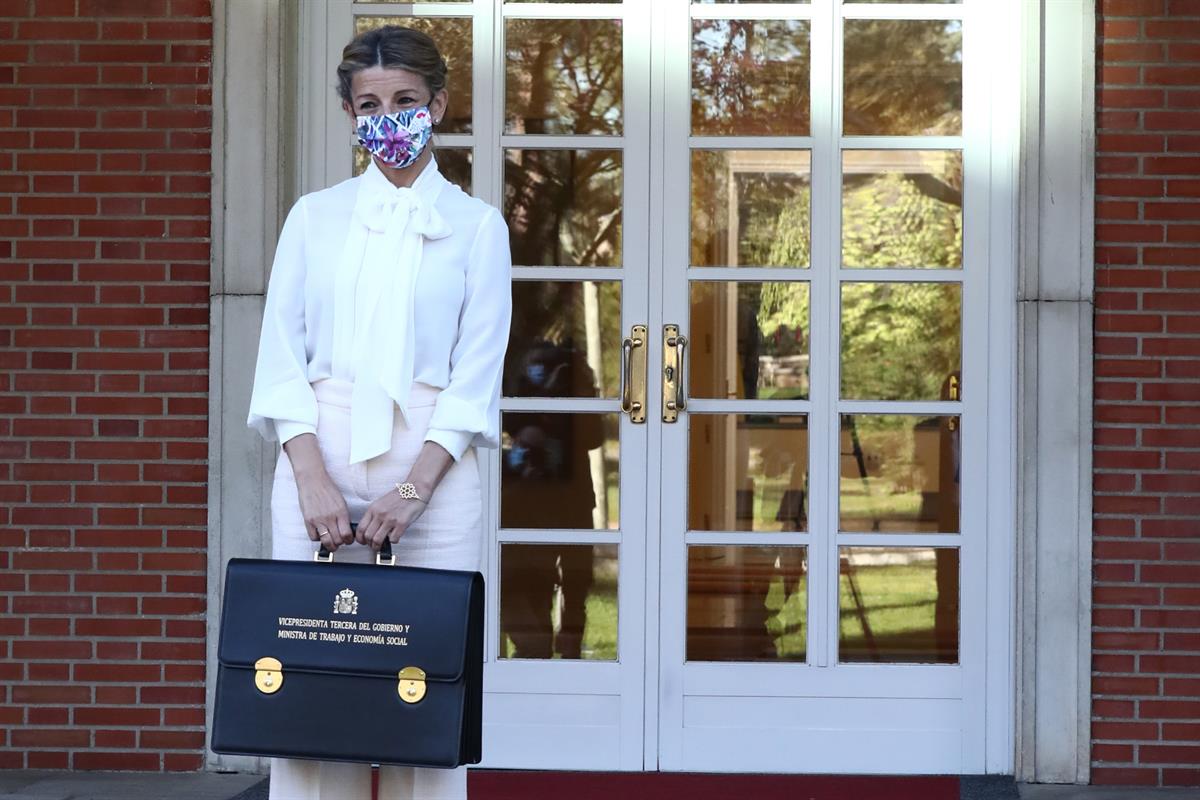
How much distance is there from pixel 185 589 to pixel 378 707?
2.19 metres

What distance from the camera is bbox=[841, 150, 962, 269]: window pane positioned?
15.7ft

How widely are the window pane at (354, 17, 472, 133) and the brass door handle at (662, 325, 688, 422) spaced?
878 mm

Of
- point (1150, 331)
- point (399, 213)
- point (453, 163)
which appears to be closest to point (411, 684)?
point (399, 213)

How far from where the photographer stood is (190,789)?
14.9 feet

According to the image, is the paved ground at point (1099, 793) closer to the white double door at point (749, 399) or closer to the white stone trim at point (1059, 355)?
the white stone trim at point (1059, 355)

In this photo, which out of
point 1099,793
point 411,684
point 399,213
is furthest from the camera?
point 1099,793

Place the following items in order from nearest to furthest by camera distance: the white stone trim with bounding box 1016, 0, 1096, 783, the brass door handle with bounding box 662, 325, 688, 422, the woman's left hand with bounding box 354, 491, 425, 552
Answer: the woman's left hand with bounding box 354, 491, 425, 552
the white stone trim with bounding box 1016, 0, 1096, 783
the brass door handle with bounding box 662, 325, 688, 422

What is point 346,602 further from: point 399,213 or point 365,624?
point 399,213

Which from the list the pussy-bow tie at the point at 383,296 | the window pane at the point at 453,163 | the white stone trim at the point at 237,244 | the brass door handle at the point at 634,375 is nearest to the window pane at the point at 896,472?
the brass door handle at the point at 634,375

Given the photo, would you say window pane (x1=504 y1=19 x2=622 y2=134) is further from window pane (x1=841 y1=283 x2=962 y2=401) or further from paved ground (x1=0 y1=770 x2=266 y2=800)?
paved ground (x1=0 y1=770 x2=266 y2=800)

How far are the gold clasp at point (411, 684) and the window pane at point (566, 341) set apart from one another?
225 centimetres

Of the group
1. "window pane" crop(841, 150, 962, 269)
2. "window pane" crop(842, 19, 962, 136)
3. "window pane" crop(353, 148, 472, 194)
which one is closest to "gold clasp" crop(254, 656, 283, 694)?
"window pane" crop(353, 148, 472, 194)

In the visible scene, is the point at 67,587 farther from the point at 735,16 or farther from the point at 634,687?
the point at 735,16

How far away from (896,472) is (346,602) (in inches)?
99.3
